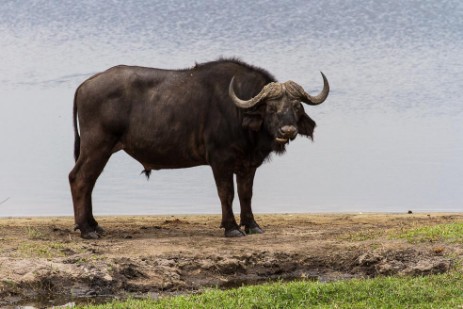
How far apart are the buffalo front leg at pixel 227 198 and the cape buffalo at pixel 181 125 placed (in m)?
0.01

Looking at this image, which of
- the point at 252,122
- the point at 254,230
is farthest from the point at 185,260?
the point at 252,122

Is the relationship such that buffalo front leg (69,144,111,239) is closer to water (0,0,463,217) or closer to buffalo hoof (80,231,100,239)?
buffalo hoof (80,231,100,239)

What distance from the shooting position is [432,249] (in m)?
10.9

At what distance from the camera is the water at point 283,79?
677 inches

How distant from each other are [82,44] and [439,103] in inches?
355

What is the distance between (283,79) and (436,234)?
39.3ft

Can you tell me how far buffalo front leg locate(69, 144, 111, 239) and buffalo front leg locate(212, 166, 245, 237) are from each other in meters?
1.24

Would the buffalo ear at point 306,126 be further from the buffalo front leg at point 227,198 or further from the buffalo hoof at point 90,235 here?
the buffalo hoof at point 90,235

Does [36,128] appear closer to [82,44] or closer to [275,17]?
[82,44]

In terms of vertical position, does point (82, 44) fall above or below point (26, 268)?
above

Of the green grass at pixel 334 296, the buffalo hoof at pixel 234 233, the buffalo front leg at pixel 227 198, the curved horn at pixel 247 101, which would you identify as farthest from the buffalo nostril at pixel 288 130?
the green grass at pixel 334 296

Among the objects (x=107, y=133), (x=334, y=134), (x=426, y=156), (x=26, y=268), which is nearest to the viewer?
(x=26, y=268)

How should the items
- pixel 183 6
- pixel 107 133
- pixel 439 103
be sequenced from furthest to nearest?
1. pixel 183 6
2. pixel 439 103
3. pixel 107 133

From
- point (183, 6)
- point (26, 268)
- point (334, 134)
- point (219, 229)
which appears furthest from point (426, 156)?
point (183, 6)
